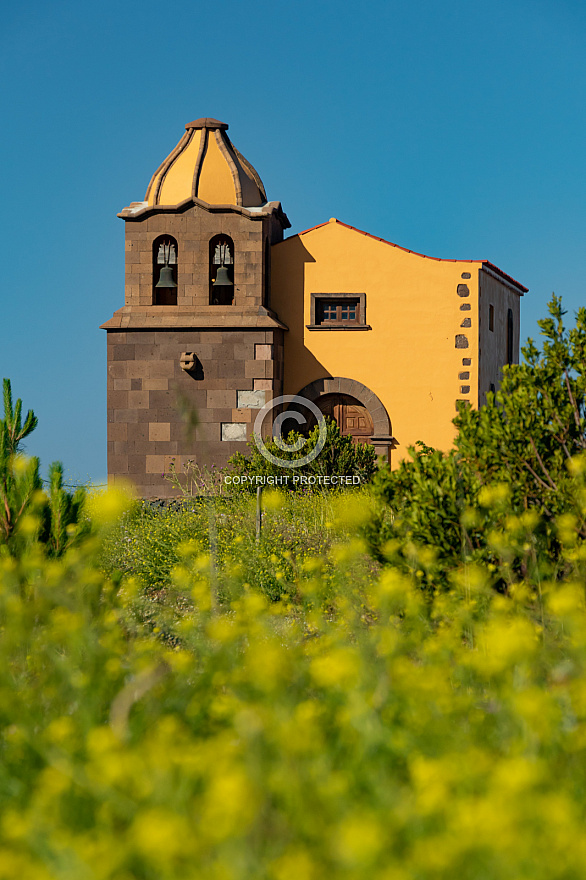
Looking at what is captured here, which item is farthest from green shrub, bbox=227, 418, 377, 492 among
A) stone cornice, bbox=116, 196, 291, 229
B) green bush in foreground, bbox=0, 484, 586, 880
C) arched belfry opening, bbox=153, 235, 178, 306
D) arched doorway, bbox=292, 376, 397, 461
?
green bush in foreground, bbox=0, 484, 586, 880

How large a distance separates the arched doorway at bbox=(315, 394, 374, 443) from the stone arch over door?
13 cm

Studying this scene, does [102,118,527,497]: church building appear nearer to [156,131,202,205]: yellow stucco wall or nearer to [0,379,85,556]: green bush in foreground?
[156,131,202,205]: yellow stucco wall

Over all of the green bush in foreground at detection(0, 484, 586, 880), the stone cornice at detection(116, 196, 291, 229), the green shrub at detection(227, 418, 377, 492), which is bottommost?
the green bush in foreground at detection(0, 484, 586, 880)

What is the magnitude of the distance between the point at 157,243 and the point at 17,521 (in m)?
10.5

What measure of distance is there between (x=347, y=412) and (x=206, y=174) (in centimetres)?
572

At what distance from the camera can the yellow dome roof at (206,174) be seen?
16.0 meters

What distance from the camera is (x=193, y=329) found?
15414 mm

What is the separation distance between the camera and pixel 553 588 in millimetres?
5012

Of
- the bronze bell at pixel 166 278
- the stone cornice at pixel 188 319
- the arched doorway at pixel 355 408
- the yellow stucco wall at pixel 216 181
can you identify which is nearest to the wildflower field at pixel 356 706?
the stone cornice at pixel 188 319

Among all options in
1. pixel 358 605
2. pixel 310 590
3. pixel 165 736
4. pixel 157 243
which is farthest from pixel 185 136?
pixel 165 736

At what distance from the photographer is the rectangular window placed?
16828 millimetres

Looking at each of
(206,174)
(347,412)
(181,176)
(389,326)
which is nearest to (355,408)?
(347,412)

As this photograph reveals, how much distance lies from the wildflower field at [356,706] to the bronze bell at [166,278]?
9307mm

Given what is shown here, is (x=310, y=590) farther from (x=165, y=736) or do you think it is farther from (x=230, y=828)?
(x=230, y=828)
